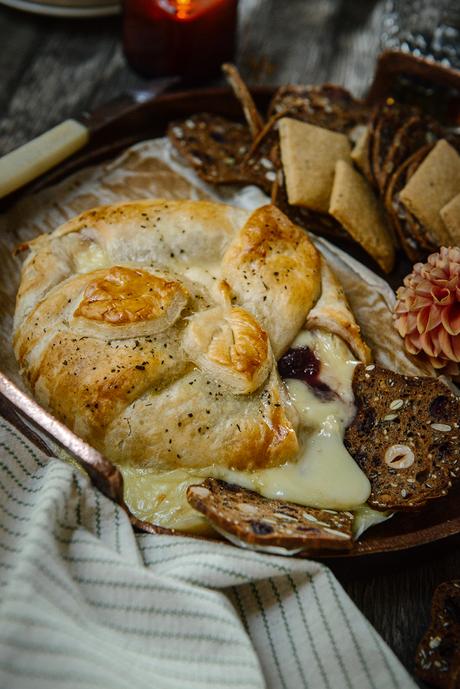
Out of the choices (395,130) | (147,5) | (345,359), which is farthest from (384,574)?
(147,5)

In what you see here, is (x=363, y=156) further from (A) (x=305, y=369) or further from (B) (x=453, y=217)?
(A) (x=305, y=369)

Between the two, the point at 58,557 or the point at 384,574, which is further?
the point at 384,574

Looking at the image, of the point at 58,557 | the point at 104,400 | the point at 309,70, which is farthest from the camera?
the point at 309,70

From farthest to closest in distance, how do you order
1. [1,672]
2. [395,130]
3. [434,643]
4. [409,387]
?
[395,130] < [409,387] < [434,643] < [1,672]

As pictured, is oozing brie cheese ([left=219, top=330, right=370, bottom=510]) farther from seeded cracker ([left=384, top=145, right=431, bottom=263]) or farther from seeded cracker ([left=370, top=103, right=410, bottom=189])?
seeded cracker ([left=370, top=103, right=410, bottom=189])

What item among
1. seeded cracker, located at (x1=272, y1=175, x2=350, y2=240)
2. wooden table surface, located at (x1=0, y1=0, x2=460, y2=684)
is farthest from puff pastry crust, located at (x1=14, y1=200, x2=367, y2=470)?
wooden table surface, located at (x1=0, y1=0, x2=460, y2=684)

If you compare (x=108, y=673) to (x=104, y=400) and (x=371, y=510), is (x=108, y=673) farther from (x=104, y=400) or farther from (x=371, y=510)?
(x=371, y=510)

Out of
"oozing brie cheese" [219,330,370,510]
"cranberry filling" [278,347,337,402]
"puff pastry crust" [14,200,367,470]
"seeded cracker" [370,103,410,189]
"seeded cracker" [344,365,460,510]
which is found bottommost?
"seeded cracker" [344,365,460,510]
